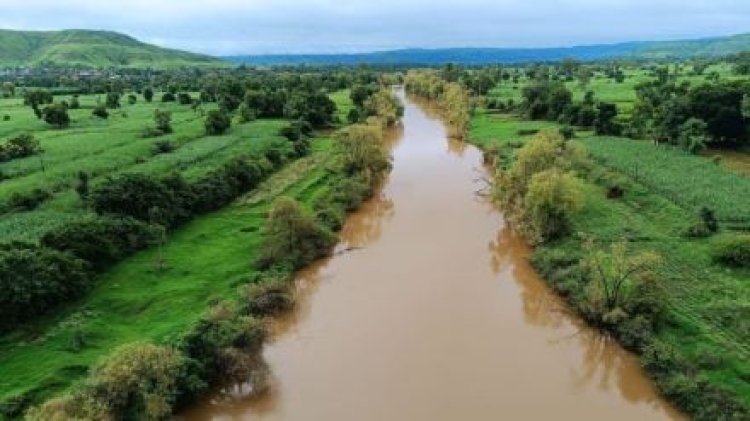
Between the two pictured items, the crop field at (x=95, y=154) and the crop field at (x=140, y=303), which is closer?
the crop field at (x=140, y=303)

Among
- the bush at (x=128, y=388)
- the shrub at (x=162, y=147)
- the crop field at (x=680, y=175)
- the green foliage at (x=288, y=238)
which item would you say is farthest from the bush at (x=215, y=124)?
the bush at (x=128, y=388)

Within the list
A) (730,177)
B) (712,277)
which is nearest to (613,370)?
(712,277)

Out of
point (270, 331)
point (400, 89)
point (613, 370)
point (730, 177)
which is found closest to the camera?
point (613, 370)

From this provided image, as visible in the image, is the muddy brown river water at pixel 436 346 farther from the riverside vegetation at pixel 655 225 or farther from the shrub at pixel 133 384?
the shrub at pixel 133 384

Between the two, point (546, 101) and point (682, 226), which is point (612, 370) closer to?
point (682, 226)

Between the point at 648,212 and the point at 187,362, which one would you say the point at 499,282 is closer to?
the point at 648,212

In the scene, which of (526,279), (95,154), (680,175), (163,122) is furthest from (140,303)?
(163,122)
